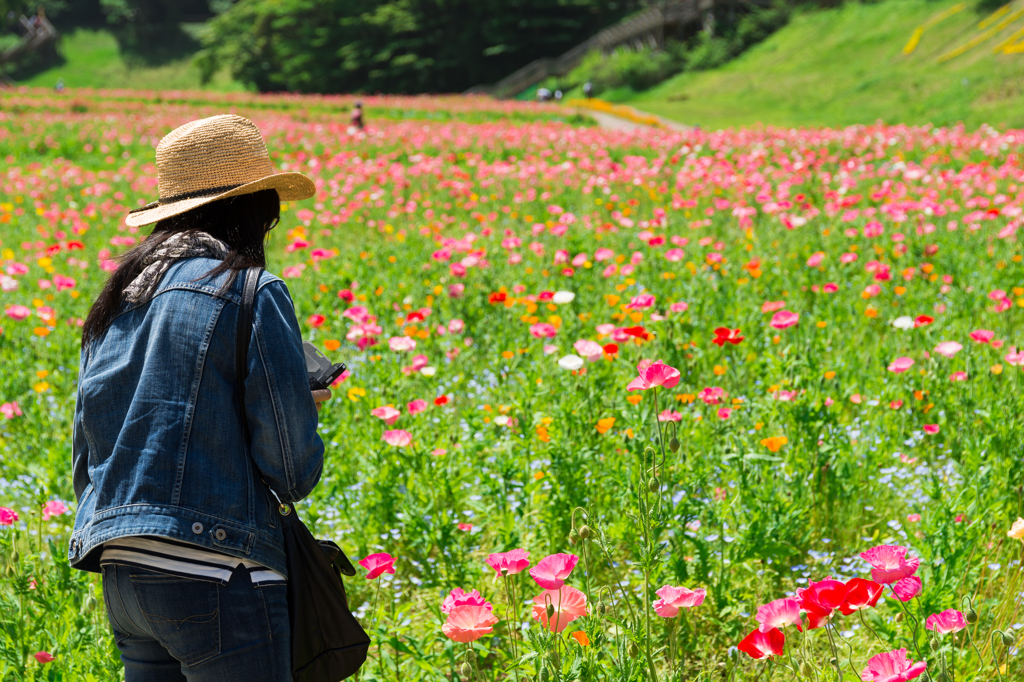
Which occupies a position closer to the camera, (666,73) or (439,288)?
(439,288)

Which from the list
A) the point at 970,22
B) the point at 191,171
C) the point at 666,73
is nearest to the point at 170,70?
the point at 666,73

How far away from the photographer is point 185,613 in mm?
1435

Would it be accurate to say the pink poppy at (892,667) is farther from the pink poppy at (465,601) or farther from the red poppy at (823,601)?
the pink poppy at (465,601)

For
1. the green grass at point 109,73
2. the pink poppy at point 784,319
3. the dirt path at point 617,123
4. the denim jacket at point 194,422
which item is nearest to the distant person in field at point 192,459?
the denim jacket at point 194,422

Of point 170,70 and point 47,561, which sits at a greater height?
point 170,70

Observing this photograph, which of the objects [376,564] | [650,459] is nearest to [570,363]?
[650,459]

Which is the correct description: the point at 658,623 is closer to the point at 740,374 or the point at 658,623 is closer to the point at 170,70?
the point at 740,374

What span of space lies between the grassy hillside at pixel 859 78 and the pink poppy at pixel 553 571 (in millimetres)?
14267

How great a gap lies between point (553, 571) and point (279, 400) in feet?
2.02

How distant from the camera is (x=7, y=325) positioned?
515 cm

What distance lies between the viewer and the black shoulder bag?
5.09ft

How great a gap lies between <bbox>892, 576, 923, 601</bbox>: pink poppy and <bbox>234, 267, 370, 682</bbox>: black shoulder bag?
3.66ft

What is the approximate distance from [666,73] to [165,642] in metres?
35.0

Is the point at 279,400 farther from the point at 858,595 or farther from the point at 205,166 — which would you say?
the point at 858,595
